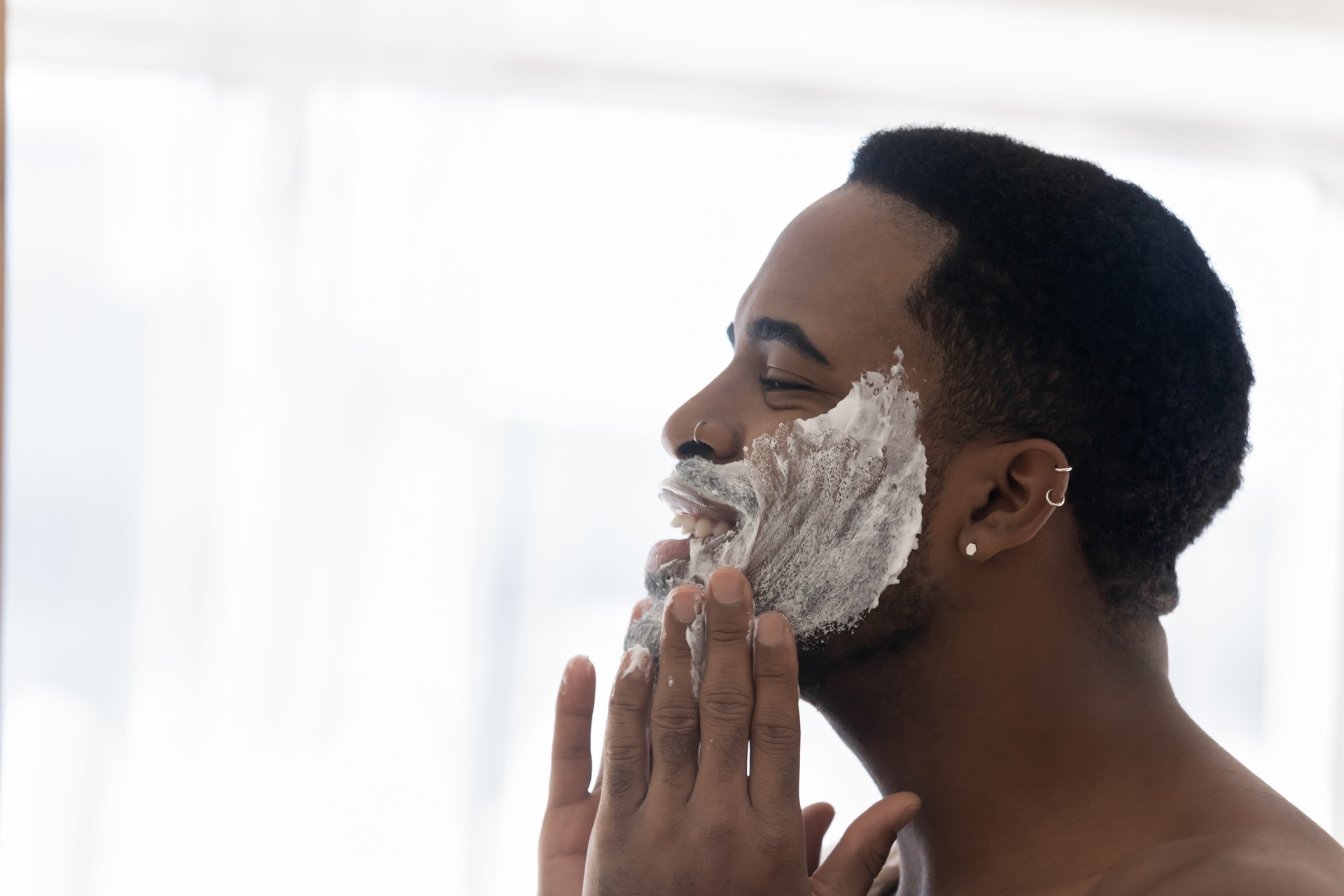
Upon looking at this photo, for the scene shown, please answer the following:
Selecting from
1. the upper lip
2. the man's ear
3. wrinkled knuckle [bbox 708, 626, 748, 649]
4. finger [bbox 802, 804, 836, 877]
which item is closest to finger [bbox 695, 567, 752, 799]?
wrinkled knuckle [bbox 708, 626, 748, 649]

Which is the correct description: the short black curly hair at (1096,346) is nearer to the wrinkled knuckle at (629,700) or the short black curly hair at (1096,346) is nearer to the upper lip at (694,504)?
the upper lip at (694,504)

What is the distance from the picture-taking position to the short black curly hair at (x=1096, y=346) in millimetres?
993

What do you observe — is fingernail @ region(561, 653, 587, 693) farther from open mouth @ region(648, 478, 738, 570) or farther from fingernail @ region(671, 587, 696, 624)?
fingernail @ region(671, 587, 696, 624)

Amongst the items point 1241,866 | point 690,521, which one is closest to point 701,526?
point 690,521

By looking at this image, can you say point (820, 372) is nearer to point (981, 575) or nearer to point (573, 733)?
point (981, 575)

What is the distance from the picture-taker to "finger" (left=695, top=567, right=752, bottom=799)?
0.93 m

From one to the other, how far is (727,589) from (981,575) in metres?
0.23

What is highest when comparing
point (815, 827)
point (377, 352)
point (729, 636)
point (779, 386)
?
point (377, 352)

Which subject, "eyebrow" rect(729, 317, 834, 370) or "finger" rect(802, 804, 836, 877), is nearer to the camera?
"eyebrow" rect(729, 317, 834, 370)

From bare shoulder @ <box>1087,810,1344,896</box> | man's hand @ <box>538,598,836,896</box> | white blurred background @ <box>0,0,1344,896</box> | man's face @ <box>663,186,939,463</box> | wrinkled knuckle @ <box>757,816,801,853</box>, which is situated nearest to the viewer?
bare shoulder @ <box>1087,810,1344,896</box>

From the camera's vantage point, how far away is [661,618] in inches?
41.3

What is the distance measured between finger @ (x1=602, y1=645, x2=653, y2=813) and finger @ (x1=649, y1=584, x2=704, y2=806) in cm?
2

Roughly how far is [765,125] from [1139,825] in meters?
1.68

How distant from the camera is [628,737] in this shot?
0.97 meters
